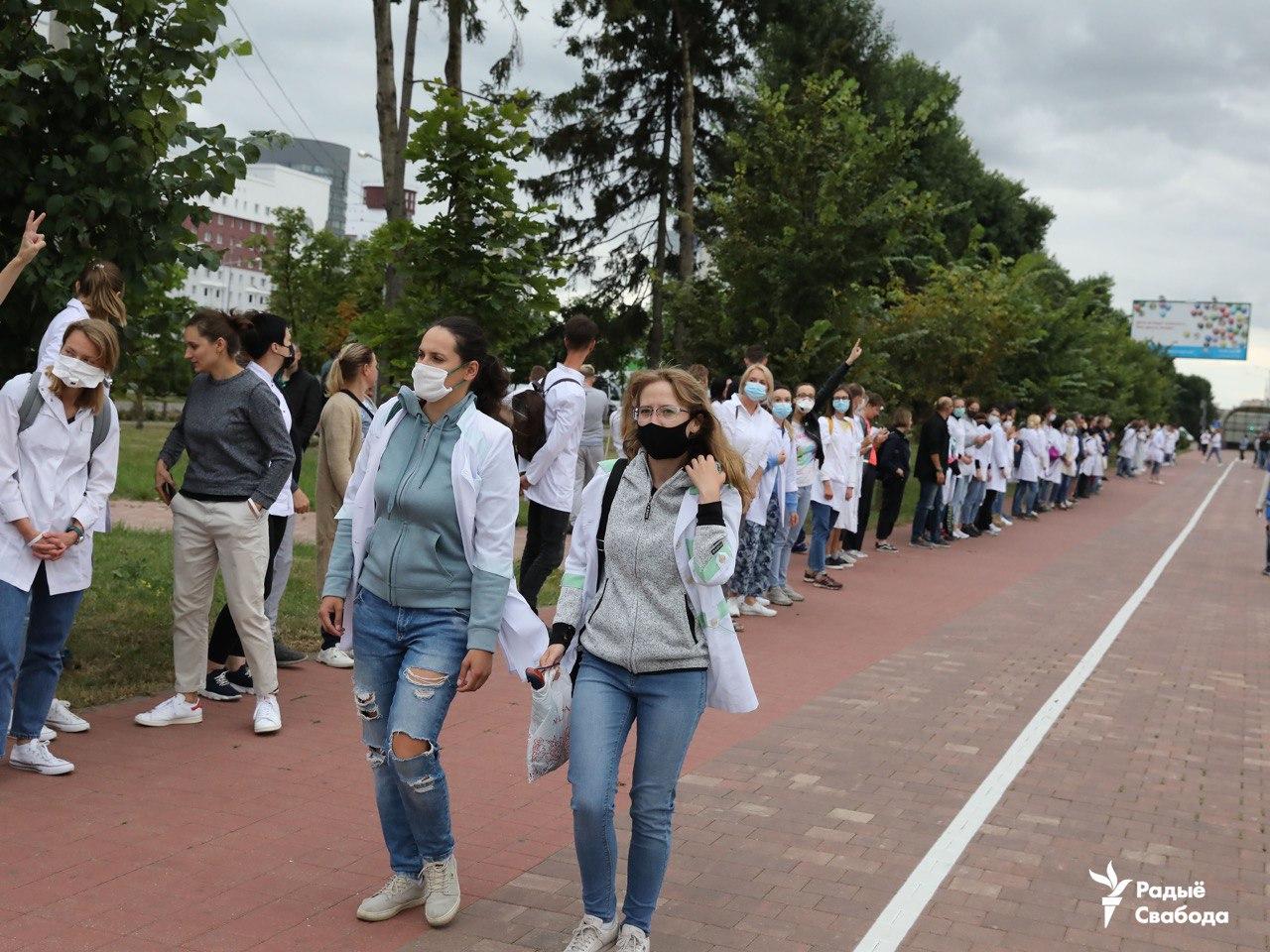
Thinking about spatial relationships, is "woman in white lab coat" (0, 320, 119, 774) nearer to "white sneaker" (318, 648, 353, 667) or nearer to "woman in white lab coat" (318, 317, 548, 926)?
"woman in white lab coat" (318, 317, 548, 926)

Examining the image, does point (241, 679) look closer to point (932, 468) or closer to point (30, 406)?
point (30, 406)

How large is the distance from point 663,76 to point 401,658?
26911 millimetres

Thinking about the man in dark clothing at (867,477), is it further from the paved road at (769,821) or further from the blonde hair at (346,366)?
the blonde hair at (346,366)

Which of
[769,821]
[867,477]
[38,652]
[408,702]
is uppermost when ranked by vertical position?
[867,477]

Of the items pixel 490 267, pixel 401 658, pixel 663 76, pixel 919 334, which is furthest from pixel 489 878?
pixel 663 76

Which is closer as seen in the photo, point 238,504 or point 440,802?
point 440,802

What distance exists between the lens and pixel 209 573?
22.8 feet

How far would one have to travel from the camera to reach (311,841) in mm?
5430

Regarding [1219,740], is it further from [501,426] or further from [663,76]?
[663,76]

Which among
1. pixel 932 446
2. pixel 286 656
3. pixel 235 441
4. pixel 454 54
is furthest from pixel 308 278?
pixel 235 441

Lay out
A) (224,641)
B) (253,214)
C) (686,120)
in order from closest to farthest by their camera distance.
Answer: (224,641), (686,120), (253,214)

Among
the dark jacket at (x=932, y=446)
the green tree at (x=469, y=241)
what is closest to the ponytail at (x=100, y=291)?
the green tree at (x=469, y=241)

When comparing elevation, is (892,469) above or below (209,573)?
above

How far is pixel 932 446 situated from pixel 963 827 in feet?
42.0
